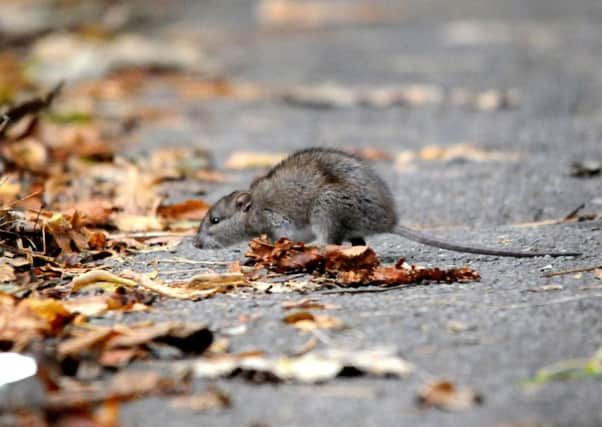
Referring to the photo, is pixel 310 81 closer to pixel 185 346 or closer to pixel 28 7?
pixel 28 7

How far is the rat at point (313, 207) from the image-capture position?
19.5 ft

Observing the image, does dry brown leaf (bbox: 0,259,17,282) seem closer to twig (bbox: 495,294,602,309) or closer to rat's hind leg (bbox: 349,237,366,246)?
rat's hind leg (bbox: 349,237,366,246)

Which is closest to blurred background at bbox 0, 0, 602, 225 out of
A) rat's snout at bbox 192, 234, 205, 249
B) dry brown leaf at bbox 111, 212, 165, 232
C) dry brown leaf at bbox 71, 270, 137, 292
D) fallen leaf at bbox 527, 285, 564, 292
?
dry brown leaf at bbox 111, 212, 165, 232

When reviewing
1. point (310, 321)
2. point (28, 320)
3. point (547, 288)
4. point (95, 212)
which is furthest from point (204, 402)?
point (95, 212)

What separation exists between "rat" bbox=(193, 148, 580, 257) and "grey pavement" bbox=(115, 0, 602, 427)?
188mm

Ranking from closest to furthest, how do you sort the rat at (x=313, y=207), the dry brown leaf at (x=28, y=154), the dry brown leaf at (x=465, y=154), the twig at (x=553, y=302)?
the twig at (x=553, y=302) < the rat at (x=313, y=207) < the dry brown leaf at (x=28, y=154) < the dry brown leaf at (x=465, y=154)

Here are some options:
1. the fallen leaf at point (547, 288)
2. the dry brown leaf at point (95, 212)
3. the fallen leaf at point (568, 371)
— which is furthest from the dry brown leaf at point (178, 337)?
the dry brown leaf at point (95, 212)

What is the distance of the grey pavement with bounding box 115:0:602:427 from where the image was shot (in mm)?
3402

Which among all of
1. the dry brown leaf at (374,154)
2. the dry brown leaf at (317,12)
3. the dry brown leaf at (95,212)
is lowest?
the dry brown leaf at (374,154)

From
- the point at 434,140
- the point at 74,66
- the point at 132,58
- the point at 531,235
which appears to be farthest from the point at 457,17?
the point at 531,235

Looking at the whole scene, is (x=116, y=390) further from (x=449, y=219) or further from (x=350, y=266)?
(x=449, y=219)

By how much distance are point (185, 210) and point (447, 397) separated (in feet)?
13.6

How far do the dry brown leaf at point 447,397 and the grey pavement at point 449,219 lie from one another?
0.14ft

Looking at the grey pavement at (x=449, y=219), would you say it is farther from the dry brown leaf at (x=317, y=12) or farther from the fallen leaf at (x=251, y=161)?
the dry brown leaf at (x=317, y=12)
